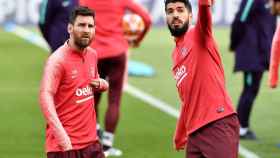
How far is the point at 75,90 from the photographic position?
28.7 feet

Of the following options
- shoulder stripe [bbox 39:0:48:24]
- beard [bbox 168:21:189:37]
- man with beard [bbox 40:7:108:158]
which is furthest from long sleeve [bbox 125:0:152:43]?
beard [bbox 168:21:189:37]

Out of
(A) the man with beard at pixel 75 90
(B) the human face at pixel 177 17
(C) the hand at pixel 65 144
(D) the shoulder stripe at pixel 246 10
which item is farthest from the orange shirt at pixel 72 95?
(D) the shoulder stripe at pixel 246 10

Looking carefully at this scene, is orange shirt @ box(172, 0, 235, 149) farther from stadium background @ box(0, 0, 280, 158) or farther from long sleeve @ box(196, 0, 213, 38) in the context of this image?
stadium background @ box(0, 0, 280, 158)

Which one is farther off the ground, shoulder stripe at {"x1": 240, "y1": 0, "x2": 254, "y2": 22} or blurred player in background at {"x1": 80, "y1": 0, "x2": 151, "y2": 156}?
shoulder stripe at {"x1": 240, "y1": 0, "x2": 254, "y2": 22}

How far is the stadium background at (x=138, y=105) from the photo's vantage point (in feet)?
42.5

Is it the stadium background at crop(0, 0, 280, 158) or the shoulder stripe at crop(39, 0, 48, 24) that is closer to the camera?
the shoulder stripe at crop(39, 0, 48, 24)

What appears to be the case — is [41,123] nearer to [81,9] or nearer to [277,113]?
[277,113]

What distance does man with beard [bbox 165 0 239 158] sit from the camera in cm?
841

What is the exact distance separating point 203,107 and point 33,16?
725 inches

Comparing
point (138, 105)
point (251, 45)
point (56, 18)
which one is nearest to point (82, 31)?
point (56, 18)

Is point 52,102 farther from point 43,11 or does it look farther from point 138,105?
point 138,105

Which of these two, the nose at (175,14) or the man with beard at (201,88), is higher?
the nose at (175,14)

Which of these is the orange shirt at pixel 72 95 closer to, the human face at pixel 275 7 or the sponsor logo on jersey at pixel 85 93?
the sponsor logo on jersey at pixel 85 93

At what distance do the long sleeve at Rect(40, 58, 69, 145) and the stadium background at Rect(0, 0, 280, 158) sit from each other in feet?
12.7
